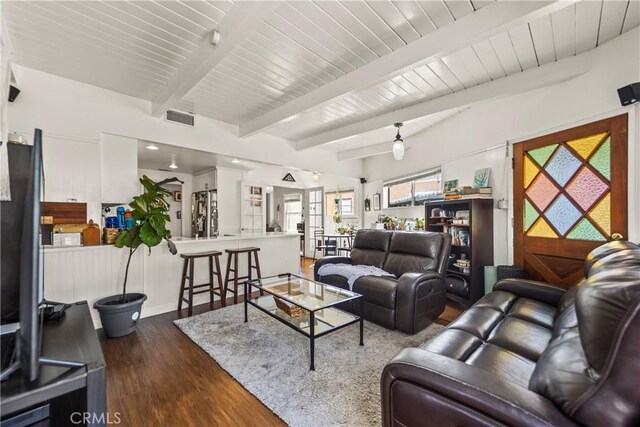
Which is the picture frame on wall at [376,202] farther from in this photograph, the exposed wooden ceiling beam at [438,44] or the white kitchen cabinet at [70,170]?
the white kitchen cabinet at [70,170]

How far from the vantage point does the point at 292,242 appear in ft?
16.1

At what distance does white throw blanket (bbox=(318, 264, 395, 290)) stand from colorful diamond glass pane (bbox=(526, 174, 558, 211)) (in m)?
1.80

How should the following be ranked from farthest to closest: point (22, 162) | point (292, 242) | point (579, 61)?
1. point (292, 242)
2. point (579, 61)
3. point (22, 162)

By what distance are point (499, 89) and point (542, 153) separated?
86 cm

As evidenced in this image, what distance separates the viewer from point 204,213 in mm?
6137

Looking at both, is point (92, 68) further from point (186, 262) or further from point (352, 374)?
point (352, 374)

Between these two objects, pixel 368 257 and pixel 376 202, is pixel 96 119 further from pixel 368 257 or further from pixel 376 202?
pixel 376 202

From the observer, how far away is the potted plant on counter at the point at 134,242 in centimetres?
267

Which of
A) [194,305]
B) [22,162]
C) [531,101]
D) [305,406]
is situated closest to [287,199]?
[194,305]

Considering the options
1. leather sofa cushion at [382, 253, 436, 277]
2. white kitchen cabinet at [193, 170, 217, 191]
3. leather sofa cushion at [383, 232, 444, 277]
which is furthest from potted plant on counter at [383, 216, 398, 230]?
white kitchen cabinet at [193, 170, 217, 191]

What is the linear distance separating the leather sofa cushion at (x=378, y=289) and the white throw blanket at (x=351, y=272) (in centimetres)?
9

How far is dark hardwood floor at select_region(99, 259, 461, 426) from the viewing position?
5.41 feet

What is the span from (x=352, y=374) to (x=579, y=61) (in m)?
3.42

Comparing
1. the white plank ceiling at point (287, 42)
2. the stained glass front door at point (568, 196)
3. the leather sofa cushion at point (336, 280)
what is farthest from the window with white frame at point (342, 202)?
the stained glass front door at point (568, 196)
